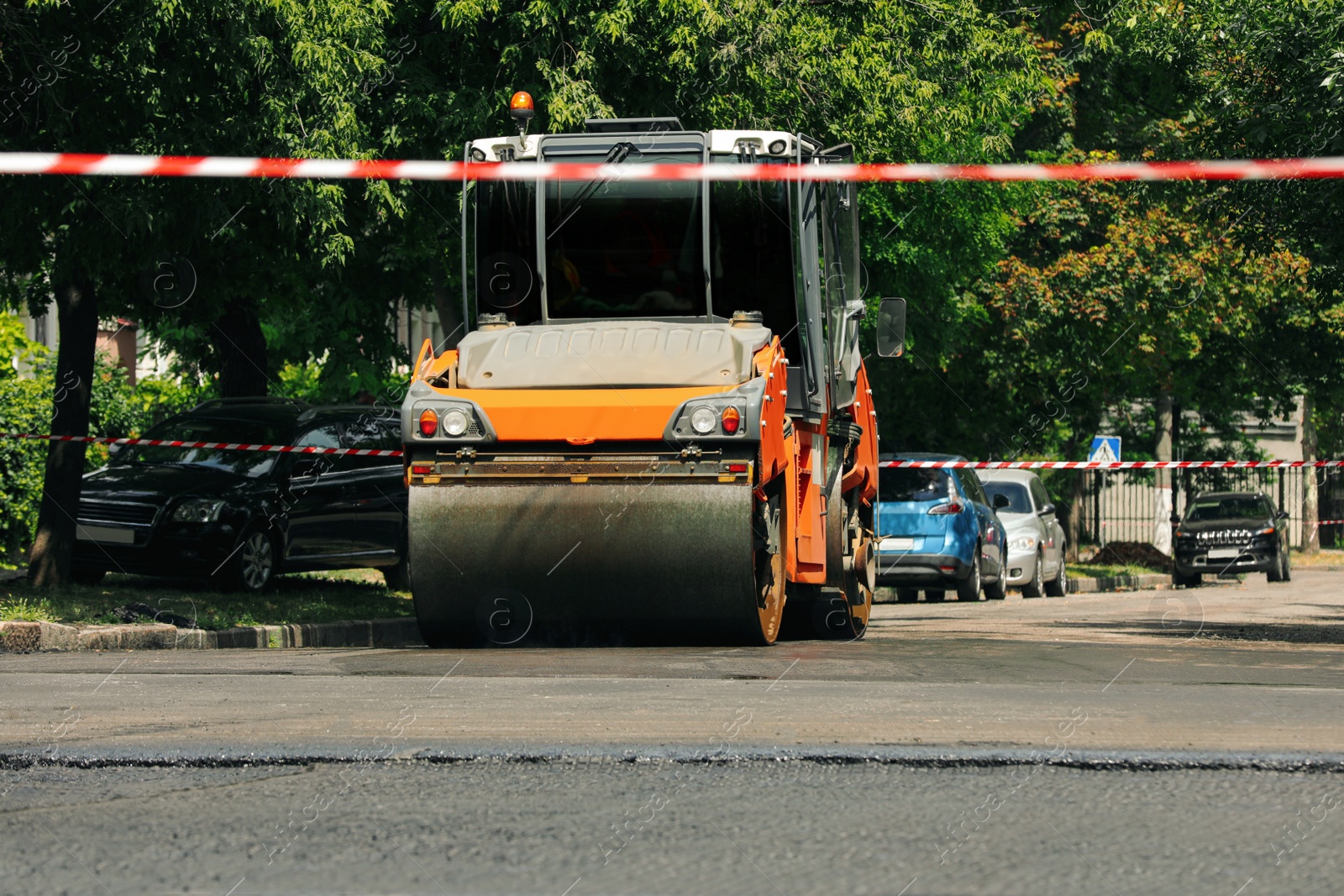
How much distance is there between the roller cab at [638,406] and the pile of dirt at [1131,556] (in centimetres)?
2521

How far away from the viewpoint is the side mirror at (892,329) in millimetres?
12633

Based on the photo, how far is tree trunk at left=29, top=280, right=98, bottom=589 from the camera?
15117 millimetres

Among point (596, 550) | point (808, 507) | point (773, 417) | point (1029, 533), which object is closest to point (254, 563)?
point (808, 507)

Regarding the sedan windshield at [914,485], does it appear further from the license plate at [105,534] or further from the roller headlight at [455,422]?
the roller headlight at [455,422]

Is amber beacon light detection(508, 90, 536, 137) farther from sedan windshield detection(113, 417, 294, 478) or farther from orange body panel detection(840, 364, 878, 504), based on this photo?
sedan windshield detection(113, 417, 294, 478)

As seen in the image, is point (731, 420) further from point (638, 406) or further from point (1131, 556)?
point (1131, 556)

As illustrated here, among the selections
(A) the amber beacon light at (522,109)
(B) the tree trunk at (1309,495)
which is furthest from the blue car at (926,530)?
(B) the tree trunk at (1309,495)

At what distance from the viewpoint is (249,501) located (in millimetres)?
16281

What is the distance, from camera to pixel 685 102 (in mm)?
16875

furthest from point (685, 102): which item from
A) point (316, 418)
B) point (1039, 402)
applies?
point (1039, 402)

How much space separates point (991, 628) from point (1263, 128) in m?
4.49

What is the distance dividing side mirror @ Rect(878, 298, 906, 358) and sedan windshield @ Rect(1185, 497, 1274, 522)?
66.2 feet

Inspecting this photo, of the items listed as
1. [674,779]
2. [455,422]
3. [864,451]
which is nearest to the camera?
[674,779]

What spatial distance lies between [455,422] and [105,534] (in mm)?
7321
